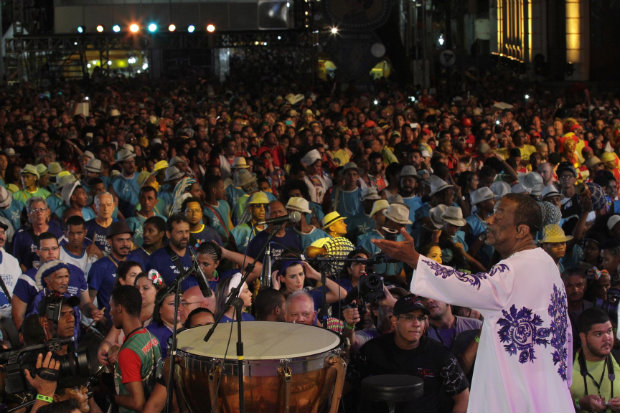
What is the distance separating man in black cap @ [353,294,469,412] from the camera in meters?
6.54

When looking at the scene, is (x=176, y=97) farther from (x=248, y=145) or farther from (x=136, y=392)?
(x=136, y=392)

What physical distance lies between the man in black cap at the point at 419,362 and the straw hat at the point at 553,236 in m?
3.38

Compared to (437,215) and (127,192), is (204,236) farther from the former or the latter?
(127,192)

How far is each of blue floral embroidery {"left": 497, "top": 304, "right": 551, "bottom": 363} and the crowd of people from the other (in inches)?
0.8

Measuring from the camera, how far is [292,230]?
31.8ft

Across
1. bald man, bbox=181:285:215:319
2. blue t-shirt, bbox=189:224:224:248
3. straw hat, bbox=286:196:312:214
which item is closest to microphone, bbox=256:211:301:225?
bald man, bbox=181:285:215:319

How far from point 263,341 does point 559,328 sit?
5.10ft

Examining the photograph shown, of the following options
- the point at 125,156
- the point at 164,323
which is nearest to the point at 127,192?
the point at 125,156

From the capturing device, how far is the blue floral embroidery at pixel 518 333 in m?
4.85

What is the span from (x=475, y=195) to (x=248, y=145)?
6.13 metres

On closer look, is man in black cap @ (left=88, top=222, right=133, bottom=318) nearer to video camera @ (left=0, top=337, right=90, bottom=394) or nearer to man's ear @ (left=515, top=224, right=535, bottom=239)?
video camera @ (left=0, top=337, right=90, bottom=394)

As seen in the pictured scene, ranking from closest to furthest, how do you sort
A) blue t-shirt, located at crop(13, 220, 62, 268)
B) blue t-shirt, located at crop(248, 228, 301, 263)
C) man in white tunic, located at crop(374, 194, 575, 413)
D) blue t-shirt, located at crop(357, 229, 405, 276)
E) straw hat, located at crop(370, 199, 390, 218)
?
man in white tunic, located at crop(374, 194, 575, 413)
blue t-shirt, located at crop(248, 228, 301, 263)
blue t-shirt, located at crop(357, 229, 405, 276)
blue t-shirt, located at crop(13, 220, 62, 268)
straw hat, located at crop(370, 199, 390, 218)

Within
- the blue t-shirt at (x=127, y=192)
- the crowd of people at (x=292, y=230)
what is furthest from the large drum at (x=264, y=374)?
the blue t-shirt at (x=127, y=192)

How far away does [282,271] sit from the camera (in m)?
8.16
